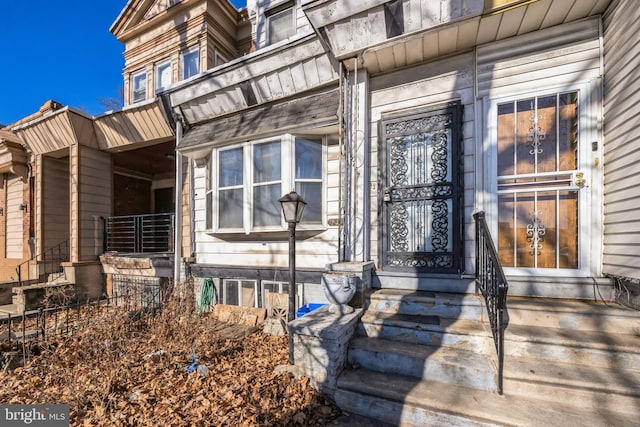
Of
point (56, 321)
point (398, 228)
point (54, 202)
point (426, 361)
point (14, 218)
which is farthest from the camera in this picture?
point (14, 218)

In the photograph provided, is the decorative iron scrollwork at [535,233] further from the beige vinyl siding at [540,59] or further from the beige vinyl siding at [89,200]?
the beige vinyl siding at [89,200]

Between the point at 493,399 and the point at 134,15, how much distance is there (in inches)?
468

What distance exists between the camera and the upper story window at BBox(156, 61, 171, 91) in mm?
7762

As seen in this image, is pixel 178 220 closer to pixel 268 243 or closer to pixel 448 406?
pixel 268 243

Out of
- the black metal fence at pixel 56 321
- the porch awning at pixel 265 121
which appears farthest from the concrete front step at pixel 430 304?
the black metal fence at pixel 56 321

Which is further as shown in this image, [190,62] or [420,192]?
[190,62]

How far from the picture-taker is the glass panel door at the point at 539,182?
329 cm

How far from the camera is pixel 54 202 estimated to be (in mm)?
8125

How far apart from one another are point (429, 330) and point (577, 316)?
1.45m

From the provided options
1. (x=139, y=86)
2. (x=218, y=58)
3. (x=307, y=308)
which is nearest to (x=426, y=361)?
(x=307, y=308)

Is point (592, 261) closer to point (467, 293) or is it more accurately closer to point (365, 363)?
point (467, 293)

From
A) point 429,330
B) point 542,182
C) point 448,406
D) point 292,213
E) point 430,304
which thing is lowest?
point 448,406

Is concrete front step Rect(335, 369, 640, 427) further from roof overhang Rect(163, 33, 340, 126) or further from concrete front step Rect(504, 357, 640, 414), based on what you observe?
roof overhang Rect(163, 33, 340, 126)

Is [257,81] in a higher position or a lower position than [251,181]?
higher
